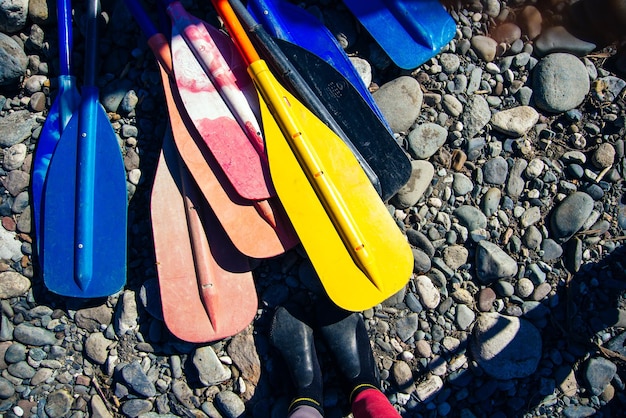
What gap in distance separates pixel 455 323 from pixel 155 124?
1.58 metres

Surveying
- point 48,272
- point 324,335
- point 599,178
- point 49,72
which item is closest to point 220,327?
point 324,335

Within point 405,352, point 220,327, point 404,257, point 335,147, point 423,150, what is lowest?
point 405,352

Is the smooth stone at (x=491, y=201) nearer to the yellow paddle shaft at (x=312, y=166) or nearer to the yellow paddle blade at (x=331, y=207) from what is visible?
the yellow paddle blade at (x=331, y=207)

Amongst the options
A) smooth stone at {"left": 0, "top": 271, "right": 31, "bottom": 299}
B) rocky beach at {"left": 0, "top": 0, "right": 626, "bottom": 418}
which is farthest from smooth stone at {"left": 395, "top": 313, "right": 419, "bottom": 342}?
smooth stone at {"left": 0, "top": 271, "right": 31, "bottom": 299}

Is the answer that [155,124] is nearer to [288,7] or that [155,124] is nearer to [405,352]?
[288,7]

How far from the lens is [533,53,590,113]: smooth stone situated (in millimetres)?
2316

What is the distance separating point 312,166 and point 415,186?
1.61 ft

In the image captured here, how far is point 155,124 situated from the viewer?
90.7 inches

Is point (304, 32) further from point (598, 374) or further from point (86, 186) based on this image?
point (598, 374)

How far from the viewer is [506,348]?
7.07 feet

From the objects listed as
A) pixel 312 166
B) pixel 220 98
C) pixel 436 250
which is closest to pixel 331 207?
pixel 312 166

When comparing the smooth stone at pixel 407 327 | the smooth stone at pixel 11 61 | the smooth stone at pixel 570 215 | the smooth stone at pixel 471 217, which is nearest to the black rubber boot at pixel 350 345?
the smooth stone at pixel 407 327

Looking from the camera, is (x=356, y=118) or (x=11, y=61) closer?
(x=356, y=118)

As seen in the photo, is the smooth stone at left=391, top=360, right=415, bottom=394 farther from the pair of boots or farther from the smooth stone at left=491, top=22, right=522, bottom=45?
the smooth stone at left=491, top=22, right=522, bottom=45
